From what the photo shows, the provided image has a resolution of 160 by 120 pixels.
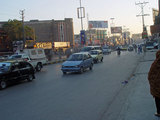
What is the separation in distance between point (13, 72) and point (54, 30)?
76.0 metres

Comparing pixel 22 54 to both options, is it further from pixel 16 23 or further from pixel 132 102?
pixel 16 23

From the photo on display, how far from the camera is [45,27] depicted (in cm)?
8988

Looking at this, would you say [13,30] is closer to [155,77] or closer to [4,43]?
[4,43]

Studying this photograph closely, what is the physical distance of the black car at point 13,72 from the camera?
1207cm

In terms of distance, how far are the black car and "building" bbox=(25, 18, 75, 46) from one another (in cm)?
7316

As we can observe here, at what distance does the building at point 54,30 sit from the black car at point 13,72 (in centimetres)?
7316

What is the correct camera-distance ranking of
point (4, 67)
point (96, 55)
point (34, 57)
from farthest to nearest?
point (96, 55) < point (34, 57) < point (4, 67)

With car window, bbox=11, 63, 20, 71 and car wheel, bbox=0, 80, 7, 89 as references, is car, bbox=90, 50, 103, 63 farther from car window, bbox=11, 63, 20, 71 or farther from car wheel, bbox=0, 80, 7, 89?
car wheel, bbox=0, 80, 7, 89

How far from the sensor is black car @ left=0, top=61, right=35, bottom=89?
12.1 meters

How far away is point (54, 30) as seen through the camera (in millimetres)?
87562

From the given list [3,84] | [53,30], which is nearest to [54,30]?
[53,30]

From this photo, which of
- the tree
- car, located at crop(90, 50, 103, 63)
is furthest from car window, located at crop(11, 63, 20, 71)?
the tree

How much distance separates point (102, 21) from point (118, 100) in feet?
334

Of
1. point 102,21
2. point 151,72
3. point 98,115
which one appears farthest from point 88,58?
point 102,21
